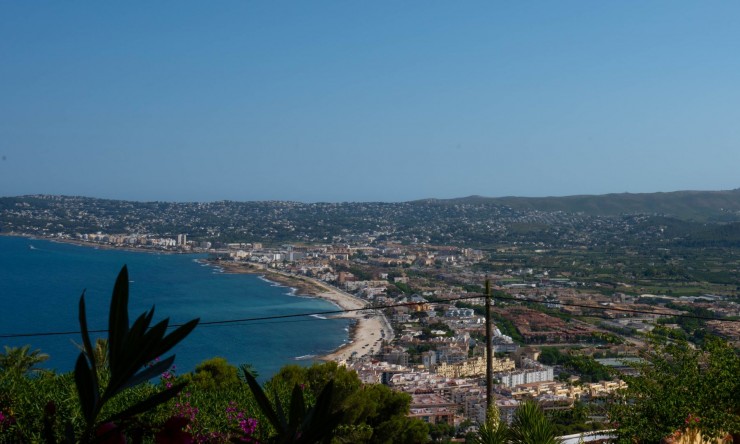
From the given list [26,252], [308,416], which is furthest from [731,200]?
[308,416]

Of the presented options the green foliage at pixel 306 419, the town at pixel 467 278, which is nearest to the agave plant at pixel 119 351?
the green foliage at pixel 306 419

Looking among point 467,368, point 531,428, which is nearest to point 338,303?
point 467,368

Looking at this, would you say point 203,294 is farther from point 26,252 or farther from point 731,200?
point 731,200

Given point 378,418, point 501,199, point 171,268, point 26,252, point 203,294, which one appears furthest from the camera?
point 501,199

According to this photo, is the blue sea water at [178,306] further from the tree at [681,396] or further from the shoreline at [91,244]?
the tree at [681,396]

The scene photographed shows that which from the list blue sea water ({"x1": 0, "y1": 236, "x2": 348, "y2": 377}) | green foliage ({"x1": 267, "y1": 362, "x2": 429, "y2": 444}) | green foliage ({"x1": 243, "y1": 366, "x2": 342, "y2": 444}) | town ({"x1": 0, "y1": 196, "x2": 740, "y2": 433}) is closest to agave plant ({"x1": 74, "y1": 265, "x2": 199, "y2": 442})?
green foliage ({"x1": 243, "y1": 366, "x2": 342, "y2": 444})

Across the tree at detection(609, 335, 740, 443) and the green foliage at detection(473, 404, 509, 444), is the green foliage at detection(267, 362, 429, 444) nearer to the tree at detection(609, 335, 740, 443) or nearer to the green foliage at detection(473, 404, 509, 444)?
the green foliage at detection(473, 404, 509, 444)
